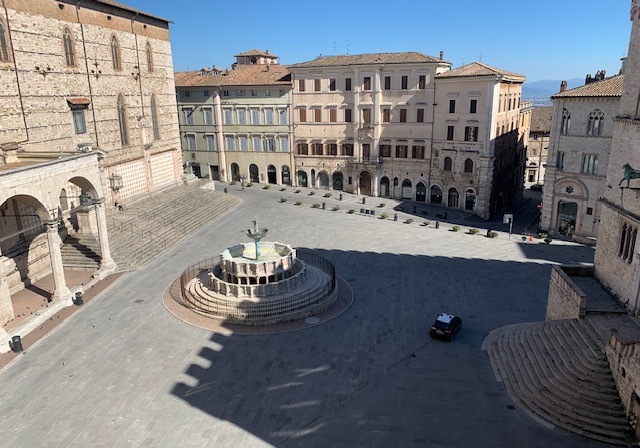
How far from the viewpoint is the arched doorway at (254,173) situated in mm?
59688

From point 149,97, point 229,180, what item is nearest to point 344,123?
point 229,180

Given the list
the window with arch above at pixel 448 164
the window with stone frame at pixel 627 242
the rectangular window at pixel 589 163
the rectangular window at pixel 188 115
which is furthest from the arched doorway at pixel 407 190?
the window with stone frame at pixel 627 242

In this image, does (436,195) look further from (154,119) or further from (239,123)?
(154,119)

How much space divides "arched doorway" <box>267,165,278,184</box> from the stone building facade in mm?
31688

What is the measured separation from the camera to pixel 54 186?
2450 centimetres

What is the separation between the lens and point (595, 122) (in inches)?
1521

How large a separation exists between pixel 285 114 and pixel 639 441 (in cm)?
4826

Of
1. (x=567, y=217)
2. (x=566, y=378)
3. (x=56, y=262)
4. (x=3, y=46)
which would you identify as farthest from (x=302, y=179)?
(x=566, y=378)

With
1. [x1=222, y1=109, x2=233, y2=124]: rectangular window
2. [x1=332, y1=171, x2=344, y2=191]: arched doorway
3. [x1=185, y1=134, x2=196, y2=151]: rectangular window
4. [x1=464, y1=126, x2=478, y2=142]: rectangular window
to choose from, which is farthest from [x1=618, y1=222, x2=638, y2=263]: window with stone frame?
[x1=185, y1=134, x2=196, y2=151]: rectangular window

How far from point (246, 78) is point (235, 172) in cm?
1206

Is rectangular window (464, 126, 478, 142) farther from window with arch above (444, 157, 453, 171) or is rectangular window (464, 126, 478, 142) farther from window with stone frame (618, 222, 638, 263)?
window with stone frame (618, 222, 638, 263)

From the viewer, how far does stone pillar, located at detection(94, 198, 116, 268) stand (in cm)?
2875

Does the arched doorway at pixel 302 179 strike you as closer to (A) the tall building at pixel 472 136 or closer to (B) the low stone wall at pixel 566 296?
(A) the tall building at pixel 472 136

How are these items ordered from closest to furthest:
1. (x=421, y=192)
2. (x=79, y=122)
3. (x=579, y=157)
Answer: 1. (x=79, y=122)
2. (x=579, y=157)
3. (x=421, y=192)
